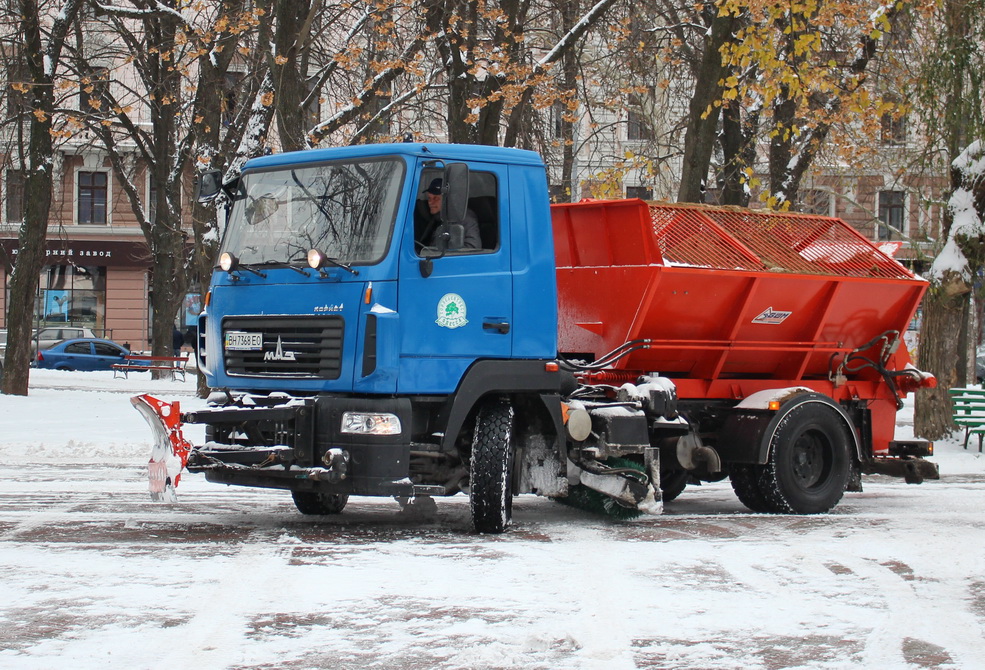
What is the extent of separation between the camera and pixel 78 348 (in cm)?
4294

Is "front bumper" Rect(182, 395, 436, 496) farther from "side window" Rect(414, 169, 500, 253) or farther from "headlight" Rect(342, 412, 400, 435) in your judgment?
"side window" Rect(414, 169, 500, 253)

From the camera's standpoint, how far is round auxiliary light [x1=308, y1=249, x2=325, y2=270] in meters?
8.59

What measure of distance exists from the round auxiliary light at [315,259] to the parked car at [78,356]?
35419 mm

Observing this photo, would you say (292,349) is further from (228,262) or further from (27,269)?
(27,269)

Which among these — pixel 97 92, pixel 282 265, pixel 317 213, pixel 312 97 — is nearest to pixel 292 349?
pixel 282 265

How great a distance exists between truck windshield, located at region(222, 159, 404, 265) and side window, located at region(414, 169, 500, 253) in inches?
7.2

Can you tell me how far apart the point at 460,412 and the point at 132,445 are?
8695 millimetres

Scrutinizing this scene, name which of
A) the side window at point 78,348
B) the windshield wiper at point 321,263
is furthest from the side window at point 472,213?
the side window at point 78,348

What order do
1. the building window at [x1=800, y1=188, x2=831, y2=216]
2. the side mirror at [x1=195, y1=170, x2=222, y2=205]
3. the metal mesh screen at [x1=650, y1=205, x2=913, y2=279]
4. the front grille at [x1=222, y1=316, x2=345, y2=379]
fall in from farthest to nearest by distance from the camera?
the building window at [x1=800, y1=188, x2=831, y2=216] < the metal mesh screen at [x1=650, y1=205, x2=913, y2=279] < the side mirror at [x1=195, y1=170, x2=222, y2=205] < the front grille at [x1=222, y1=316, x2=345, y2=379]

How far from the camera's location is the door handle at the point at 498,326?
889cm

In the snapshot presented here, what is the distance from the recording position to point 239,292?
9008 mm

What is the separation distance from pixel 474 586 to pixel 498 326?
240 cm

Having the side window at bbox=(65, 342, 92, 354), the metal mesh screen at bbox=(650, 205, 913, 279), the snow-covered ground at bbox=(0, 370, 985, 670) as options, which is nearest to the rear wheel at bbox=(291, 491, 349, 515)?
the snow-covered ground at bbox=(0, 370, 985, 670)

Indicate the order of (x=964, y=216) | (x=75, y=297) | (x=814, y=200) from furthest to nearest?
(x=75, y=297) → (x=814, y=200) → (x=964, y=216)
